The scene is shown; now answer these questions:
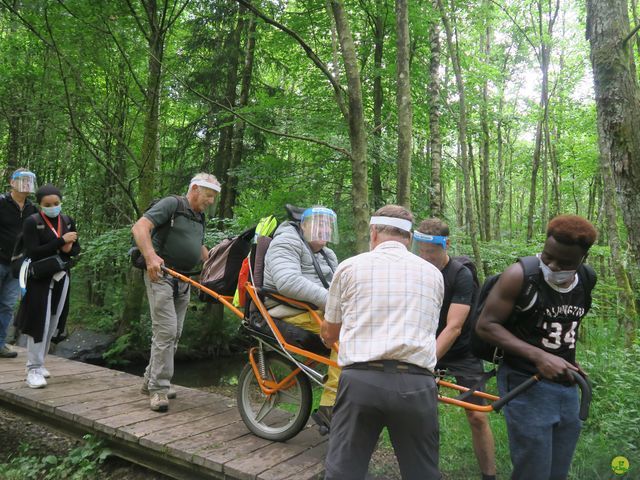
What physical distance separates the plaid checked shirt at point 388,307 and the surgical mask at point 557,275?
55cm

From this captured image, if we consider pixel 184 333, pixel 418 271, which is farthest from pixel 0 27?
pixel 418 271

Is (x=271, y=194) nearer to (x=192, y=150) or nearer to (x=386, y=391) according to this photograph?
(x=192, y=150)

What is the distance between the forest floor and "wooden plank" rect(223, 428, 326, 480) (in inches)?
22.5

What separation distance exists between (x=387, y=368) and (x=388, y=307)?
297 millimetres

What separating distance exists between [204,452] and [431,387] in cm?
219

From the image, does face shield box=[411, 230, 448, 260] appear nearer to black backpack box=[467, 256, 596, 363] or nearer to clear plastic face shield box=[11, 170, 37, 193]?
black backpack box=[467, 256, 596, 363]

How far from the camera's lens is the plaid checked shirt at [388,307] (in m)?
2.40

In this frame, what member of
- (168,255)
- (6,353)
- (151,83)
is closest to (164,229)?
(168,255)

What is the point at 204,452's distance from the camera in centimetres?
378

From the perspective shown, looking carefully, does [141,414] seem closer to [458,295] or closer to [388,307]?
[458,295]

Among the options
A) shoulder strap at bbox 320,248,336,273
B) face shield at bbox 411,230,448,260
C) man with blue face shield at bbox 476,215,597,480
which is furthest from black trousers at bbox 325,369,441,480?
shoulder strap at bbox 320,248,336,273

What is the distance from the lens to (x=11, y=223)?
20.6 feet

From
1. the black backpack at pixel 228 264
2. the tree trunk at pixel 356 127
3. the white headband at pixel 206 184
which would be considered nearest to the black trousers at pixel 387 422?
the black backpack at pixel 228 264

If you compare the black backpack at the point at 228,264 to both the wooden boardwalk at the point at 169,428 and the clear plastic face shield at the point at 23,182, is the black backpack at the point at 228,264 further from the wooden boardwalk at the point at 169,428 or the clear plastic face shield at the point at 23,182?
the clear plastic face shield at the point at 23,182
